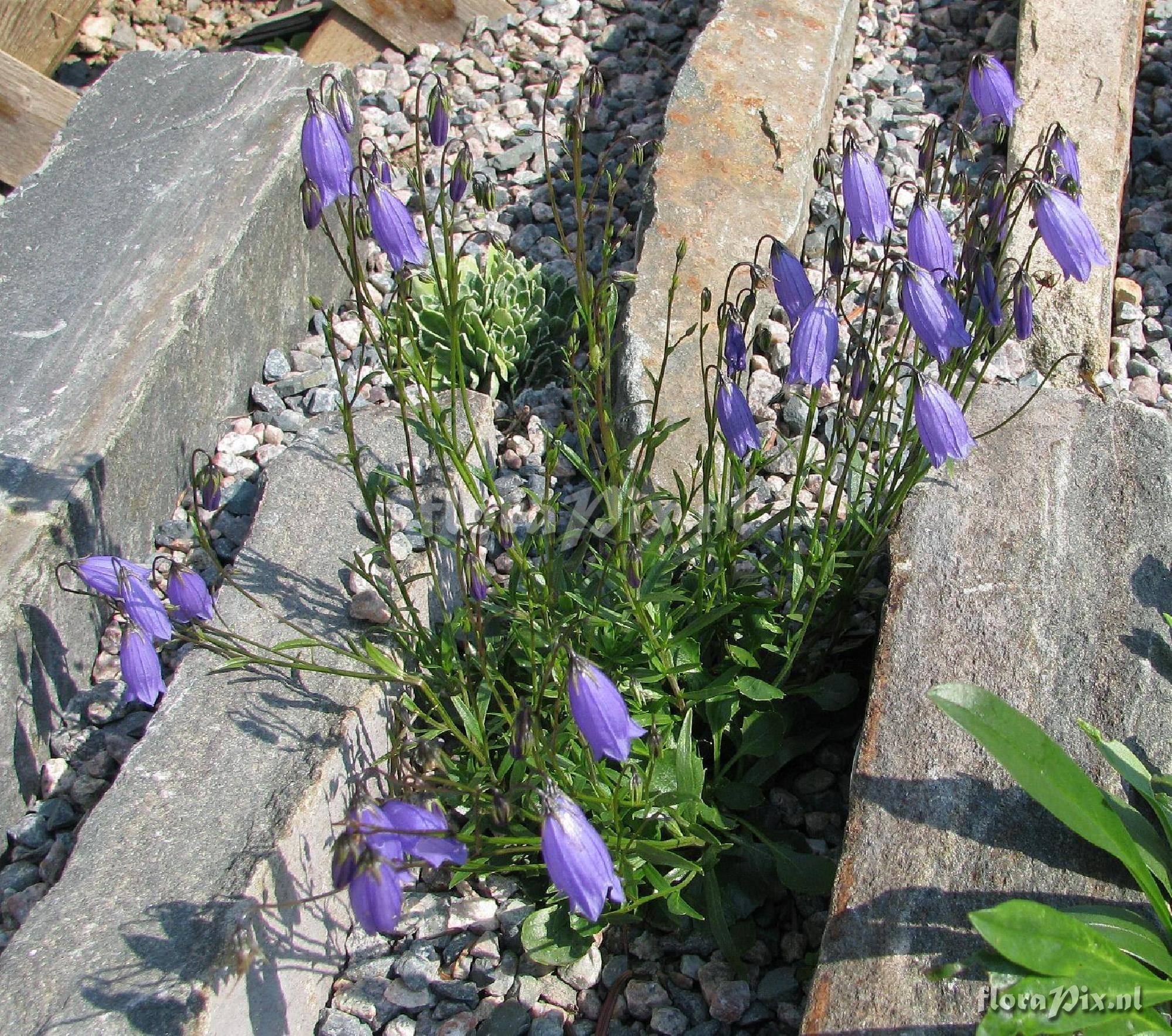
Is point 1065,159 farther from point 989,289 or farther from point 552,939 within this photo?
point 552,939

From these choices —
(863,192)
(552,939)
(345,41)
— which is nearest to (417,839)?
(552,939)

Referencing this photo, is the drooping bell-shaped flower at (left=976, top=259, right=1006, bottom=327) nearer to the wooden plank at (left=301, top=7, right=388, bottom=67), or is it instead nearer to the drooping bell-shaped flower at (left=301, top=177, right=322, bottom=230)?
the drooping bell-shaped flower at (left=301, top=177, right=322, bottom=230)

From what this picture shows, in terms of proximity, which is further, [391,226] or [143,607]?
[143,607]

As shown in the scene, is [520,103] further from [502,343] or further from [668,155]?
[502,343]

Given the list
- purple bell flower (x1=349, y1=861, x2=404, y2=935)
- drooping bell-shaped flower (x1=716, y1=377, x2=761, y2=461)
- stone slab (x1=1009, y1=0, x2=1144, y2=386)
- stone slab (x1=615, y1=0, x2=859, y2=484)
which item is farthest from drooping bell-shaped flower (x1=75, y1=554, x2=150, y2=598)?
stone slab (x1=1009, y1=0, x2=1144, y2=386)

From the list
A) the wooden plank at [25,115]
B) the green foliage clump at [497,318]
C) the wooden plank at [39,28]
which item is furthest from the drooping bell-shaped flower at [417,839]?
the wooden plank at [39,28]

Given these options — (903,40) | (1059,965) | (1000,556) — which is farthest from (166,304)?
(903,40)
